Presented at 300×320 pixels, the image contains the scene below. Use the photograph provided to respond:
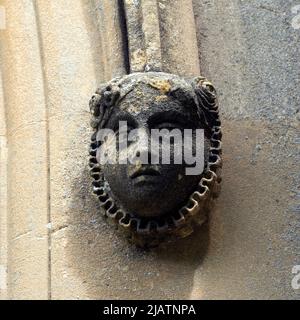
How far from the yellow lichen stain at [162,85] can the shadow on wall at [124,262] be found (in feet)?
0.95

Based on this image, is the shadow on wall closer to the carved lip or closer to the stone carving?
the stone carving

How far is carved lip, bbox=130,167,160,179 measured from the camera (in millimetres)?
2125

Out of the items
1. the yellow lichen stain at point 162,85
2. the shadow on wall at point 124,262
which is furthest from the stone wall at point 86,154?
the yellow lichen stain at point 162,85

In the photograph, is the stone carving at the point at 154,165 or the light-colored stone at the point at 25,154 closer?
the stone carving at the point at 154,165

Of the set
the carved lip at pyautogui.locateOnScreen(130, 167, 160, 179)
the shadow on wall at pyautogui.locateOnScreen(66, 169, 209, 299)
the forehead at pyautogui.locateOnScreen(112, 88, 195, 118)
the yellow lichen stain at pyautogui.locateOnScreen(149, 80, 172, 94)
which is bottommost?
the shadow on wall at pyautogui.locateOnScreen(66, 169, 209, 299)

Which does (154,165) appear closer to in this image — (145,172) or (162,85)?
(145,172)

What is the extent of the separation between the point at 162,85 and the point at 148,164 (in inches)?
7.0

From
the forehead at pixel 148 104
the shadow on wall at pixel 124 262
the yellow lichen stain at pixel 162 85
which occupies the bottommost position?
the shadow on wall at pixel 124 262

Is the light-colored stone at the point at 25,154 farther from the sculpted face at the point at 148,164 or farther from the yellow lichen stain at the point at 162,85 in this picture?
the yellow lichen stain at the point at 162,85

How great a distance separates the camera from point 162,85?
7.20ft

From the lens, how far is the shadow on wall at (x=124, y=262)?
222 centimetres

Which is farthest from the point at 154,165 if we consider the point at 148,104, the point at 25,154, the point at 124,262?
the point at 25,154

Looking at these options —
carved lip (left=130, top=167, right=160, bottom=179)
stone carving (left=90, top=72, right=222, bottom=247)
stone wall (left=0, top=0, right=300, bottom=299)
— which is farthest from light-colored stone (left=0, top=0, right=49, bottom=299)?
carved lip (left=130, top=167, right=160, bottom=179)

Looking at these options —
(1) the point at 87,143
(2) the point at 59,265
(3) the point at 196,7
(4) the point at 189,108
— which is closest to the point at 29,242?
(2) the point at 59,265
